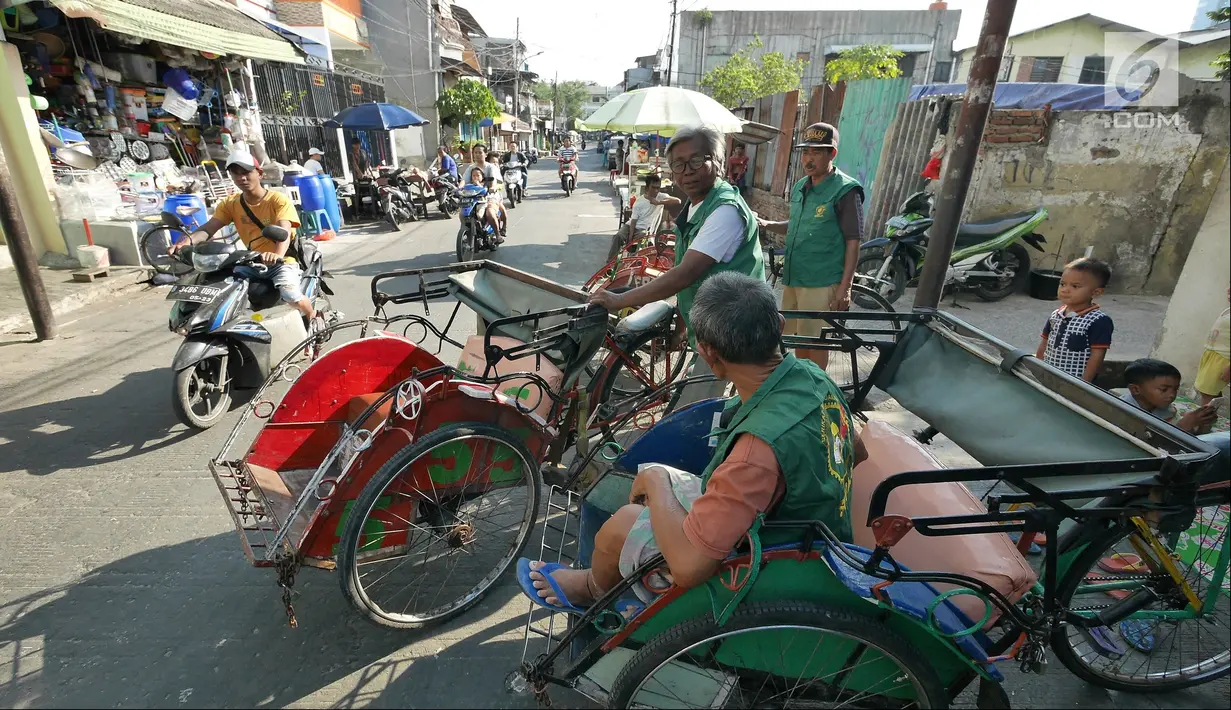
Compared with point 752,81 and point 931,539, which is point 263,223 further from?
point 752,81

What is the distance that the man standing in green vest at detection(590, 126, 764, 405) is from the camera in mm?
2693

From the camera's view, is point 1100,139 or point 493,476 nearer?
point 493,476

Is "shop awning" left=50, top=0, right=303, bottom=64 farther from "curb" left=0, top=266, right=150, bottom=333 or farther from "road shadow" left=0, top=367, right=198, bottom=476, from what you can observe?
"road shadow" left=0, top=367, right=198, bottom=476

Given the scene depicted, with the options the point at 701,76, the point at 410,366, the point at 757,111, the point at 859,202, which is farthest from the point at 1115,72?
the point at 701,76

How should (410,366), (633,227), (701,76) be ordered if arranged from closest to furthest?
(410,366) < (633,227) < (701,76)

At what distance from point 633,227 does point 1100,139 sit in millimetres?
5159

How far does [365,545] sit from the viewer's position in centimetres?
211

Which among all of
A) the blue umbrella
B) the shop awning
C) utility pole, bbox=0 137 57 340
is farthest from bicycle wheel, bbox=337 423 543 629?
the blue umbrella

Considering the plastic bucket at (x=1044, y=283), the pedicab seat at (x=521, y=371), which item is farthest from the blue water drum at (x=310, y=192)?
the plastic bucket at (x=1044, y=283)

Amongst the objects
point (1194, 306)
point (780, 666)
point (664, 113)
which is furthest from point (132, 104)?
point (1194, 306)

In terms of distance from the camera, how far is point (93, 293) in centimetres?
609

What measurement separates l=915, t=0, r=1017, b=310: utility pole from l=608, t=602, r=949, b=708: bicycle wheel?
6.33ft

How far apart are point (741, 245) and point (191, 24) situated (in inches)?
335

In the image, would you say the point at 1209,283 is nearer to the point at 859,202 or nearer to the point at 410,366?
the point at 859,202
